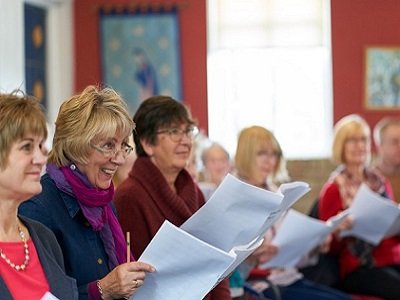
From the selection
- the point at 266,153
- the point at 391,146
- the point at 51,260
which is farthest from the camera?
the point at 391,146

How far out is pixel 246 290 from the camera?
3926 mm

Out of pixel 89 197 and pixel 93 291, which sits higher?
pixel 89 197

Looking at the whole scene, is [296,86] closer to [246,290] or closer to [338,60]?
[338,60]

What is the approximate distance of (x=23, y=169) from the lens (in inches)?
82.2

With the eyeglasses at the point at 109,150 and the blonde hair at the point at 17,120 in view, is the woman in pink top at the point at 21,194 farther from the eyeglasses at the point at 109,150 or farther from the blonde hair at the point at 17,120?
the eyeglasses at the point at 109,150

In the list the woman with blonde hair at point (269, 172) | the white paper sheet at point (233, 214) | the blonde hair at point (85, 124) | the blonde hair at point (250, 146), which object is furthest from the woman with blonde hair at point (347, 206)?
the blonde hair at point (85, 124)

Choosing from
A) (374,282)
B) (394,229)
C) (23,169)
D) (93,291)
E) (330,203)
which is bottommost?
(374,282)

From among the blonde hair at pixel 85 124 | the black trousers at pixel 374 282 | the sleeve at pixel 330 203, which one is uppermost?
the blonde hair at pixel 85 124

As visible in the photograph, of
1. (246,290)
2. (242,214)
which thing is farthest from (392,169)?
(242,214)

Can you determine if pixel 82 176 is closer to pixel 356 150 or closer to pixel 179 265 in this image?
pixel 179 265

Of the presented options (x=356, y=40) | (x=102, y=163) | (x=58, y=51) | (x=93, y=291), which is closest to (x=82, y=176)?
(x=102, y=163)

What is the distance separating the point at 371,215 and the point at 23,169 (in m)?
2.87

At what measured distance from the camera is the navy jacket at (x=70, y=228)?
8.14ft

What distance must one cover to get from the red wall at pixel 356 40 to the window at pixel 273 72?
0.25 feet
